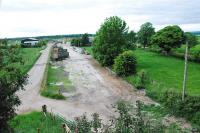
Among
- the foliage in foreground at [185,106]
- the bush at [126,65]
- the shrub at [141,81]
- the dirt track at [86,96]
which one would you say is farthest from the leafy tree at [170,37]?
the foliage in foreground at [185,106]

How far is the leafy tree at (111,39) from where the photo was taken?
58531mm

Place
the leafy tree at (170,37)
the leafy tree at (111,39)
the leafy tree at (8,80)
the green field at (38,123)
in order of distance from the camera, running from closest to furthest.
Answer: the leafy tree at (8,80), the green field at (38,123), the leafy tree at (111,39), the leafy tree at (170,37)

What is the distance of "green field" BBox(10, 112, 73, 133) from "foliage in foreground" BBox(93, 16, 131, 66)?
3068cm

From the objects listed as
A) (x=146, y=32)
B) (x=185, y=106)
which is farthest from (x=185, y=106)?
(x=146, y=32)

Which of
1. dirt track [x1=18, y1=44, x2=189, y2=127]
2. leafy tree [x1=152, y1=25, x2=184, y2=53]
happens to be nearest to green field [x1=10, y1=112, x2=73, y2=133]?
dirt track [x1=18, y1=44, x2=189, y2=127]

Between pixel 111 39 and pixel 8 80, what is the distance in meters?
44.7

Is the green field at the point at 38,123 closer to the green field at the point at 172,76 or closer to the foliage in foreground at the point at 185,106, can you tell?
the foliage in foreground at the point at 185,106

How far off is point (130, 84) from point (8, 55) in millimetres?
29116

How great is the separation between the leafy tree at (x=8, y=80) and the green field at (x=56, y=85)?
842 inches

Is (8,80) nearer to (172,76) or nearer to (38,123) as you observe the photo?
(38,123)

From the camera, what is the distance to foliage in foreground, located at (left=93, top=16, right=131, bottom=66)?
58.5m

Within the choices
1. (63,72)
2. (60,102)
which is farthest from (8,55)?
(63,72)

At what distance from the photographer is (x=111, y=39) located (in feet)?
193

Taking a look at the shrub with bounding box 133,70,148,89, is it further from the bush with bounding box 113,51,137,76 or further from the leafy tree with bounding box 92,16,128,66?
the leafy tree with bounding box 92,16,128,66
